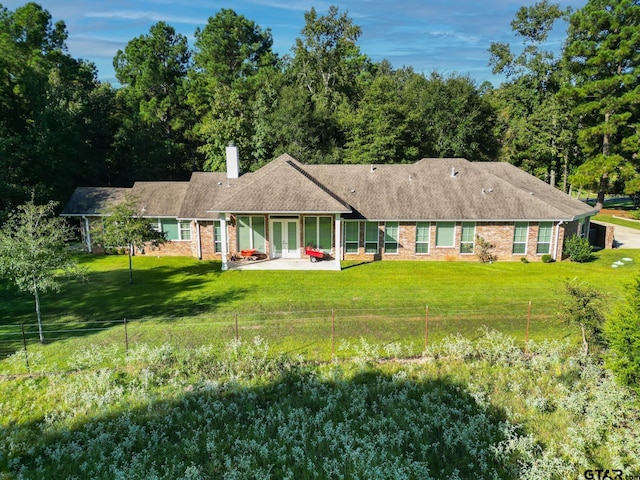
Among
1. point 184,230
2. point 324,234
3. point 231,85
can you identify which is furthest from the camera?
point 231,85

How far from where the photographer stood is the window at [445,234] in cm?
2416

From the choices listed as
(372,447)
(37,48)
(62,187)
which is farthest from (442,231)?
(37,48)

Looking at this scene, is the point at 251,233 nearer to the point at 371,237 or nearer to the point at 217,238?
the point at 217,238

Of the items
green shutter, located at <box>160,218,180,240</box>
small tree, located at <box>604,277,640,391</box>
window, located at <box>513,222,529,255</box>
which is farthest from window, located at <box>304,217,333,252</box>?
small tree, located at <box>604,277,640,391</box>

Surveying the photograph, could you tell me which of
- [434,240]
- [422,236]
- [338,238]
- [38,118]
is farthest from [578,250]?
[38,118]

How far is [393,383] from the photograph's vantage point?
10.7 m

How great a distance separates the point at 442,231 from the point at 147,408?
18728 millimetres

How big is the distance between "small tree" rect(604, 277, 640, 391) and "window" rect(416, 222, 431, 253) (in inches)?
569

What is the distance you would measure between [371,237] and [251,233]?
6941 mm

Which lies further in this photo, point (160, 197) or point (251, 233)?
point (160, 197)

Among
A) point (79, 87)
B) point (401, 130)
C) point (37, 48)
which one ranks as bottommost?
point (401, 130)

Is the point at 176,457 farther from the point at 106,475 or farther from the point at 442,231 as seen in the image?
the point at 442,231

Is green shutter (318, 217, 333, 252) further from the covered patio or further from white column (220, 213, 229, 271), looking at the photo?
white column (220, 213, 229, 271)

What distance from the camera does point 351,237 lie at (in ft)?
80.7
